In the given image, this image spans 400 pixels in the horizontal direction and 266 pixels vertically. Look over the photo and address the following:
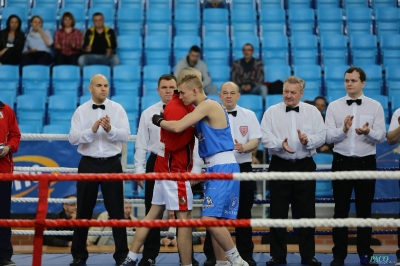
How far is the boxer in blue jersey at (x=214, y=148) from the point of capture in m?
4.74

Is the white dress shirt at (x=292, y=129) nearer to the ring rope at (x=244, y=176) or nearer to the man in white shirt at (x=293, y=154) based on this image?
the man in white shirt at (x=293, y=154)

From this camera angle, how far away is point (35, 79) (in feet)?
31.2

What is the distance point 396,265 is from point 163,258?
2024mm

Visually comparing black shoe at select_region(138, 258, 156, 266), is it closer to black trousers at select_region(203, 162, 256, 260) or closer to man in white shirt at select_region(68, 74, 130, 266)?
man in white shirt at select_region(68, 74, 130, 266)

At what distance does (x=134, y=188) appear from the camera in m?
7.84

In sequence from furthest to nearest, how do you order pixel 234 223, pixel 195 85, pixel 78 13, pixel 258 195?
pixel 78 13, pixel 258 195, pixel 195 85, pixel 234 223

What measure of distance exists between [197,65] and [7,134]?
417 cm

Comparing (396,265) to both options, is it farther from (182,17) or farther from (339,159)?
(182,17)

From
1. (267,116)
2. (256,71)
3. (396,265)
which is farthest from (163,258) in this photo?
(256,71)

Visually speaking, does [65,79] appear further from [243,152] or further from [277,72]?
[243,152]

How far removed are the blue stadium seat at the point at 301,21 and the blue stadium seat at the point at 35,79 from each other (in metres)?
3.92

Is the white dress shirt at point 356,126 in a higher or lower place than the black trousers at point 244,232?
higher

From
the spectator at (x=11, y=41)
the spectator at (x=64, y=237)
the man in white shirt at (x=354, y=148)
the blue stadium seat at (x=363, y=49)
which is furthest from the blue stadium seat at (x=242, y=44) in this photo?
the man in white shirt at (x=354, y=148)

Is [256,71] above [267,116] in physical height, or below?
above
